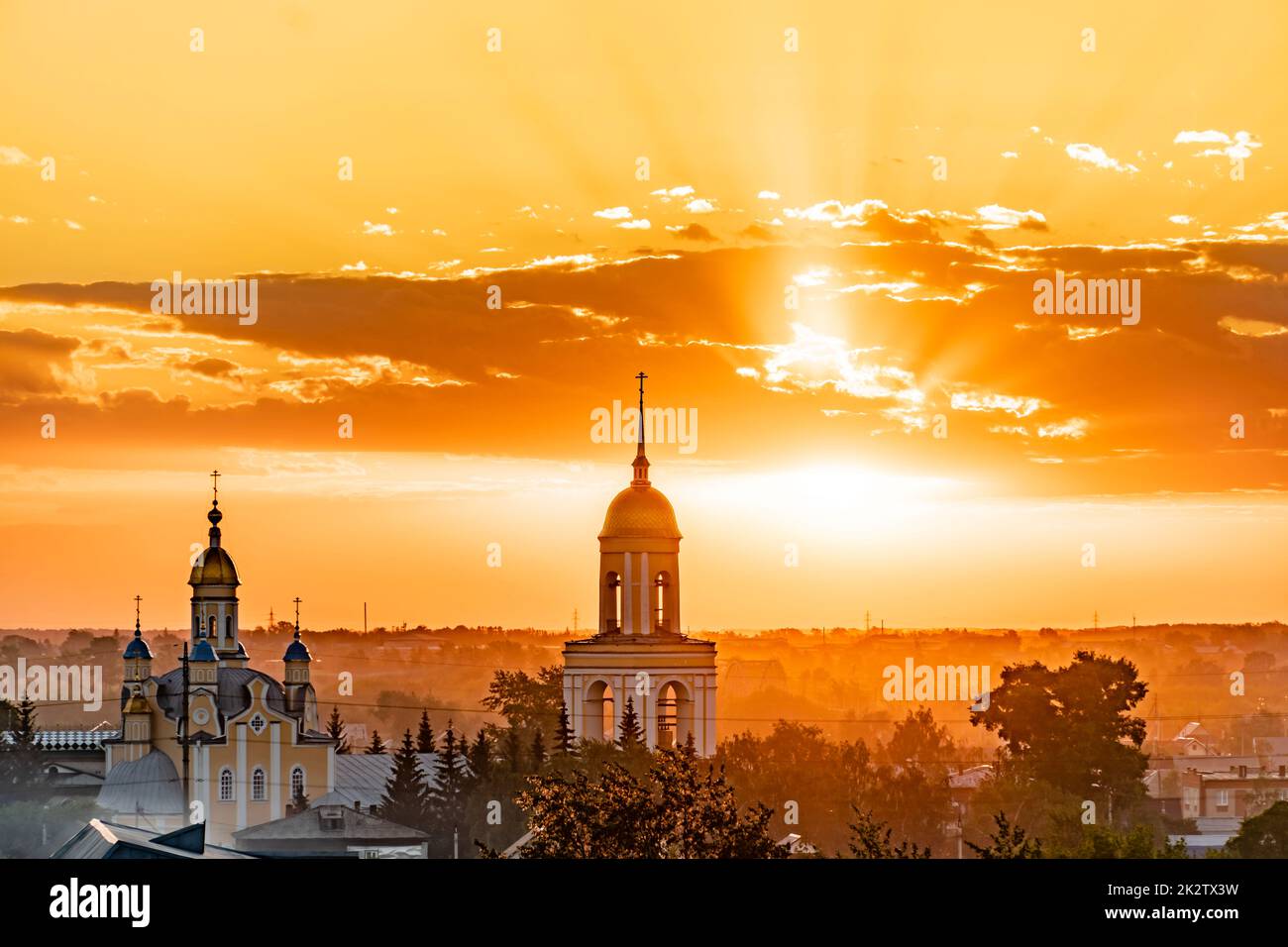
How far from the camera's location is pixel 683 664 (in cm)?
9825

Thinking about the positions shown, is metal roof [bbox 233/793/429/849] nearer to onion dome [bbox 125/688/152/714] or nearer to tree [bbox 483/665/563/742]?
onion dome [bbox 125/688/152/714]

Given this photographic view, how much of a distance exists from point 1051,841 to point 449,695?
126 m

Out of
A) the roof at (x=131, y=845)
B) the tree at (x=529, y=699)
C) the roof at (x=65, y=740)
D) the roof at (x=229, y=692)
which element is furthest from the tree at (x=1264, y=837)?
the roof at (x=65, y=740)

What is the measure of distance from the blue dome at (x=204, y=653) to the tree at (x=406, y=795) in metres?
10.2

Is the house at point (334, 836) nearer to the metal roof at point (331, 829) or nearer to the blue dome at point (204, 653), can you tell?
the metal roof at point (331, 829)

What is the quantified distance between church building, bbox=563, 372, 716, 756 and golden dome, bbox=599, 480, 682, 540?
0.13 feet

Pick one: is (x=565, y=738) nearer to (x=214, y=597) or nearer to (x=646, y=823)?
(x=214, y=597)

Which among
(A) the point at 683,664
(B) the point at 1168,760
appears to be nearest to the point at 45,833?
(A) the point at 683,664

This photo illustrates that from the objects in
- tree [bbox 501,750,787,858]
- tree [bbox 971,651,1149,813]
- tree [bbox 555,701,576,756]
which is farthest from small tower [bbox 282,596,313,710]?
tree [bbox 501,750,787,858]

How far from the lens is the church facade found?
366 ft

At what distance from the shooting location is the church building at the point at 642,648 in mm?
97562

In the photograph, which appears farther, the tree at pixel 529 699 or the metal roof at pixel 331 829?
the tree at pixel 529 699

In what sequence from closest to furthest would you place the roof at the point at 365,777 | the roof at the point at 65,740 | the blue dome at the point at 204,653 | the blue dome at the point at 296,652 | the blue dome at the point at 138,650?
the blue dome at the point at 204,653
the blue dome at the point at 138,650
the roof at the point at 365,777
the blue dome at the point at 296,652
the roof at the point at 65,740
